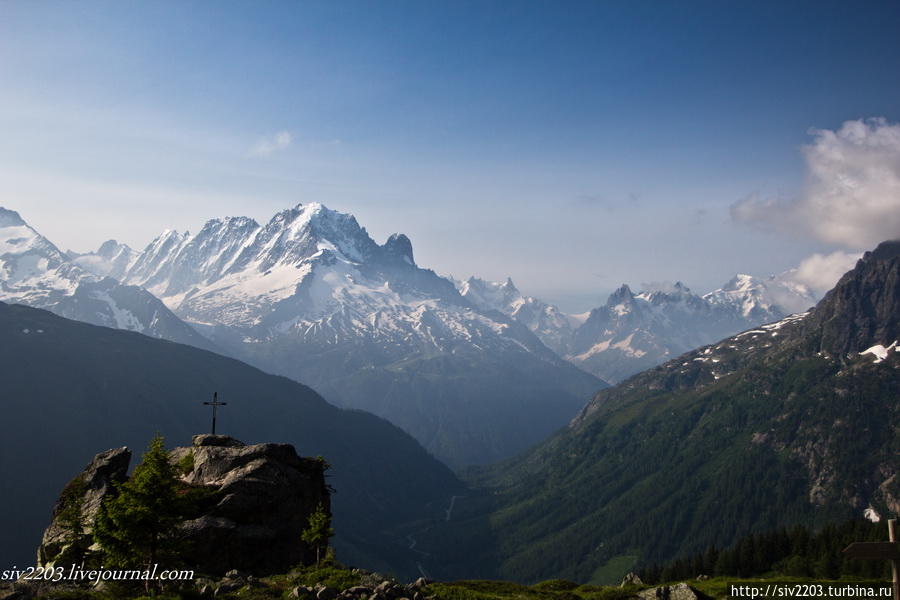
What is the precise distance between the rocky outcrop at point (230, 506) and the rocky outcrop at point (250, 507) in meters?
0.08

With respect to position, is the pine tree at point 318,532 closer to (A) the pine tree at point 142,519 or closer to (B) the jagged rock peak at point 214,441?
(A) the pine tree at point 142,519

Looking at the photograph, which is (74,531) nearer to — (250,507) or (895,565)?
(250,507)

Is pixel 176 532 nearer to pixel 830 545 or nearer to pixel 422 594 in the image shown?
pixel 422 594

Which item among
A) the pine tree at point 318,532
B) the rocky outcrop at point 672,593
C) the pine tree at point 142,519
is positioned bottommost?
the rocky outcrop at point 672,593

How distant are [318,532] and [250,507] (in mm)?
6697

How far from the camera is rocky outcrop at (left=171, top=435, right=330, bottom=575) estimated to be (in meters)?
51.2

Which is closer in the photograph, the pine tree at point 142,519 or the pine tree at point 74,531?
the pine tree at point 142,519

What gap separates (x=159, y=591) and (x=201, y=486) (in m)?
14.8

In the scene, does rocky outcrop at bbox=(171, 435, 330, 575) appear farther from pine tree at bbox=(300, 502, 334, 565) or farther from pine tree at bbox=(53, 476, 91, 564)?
pine tree at bbox=(53, 476, 91, 564)

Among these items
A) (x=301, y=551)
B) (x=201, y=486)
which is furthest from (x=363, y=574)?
(x=201, y=486)

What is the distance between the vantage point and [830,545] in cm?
14925

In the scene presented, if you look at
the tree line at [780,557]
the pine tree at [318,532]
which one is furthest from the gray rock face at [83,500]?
the tree line at [780,557]

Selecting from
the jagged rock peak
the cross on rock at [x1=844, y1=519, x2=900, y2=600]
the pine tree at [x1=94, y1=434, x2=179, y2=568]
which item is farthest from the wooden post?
the jagged rock peak

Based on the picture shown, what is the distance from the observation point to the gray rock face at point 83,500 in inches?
2004
